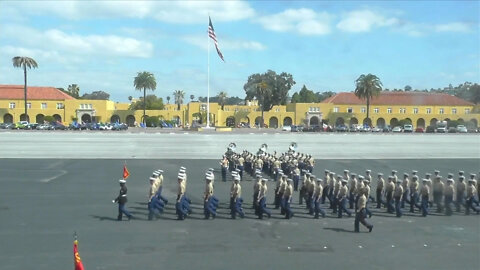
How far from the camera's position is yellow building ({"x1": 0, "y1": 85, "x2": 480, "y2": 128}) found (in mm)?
79750

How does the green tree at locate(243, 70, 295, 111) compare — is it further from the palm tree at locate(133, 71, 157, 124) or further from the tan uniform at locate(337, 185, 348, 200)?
the tan uniform at locate(337, 185, 348, 200)

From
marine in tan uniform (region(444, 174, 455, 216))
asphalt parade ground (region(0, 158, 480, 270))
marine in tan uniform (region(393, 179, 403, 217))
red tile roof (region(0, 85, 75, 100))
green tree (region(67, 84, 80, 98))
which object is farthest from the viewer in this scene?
green tree (region(67, 84, 80, 98))

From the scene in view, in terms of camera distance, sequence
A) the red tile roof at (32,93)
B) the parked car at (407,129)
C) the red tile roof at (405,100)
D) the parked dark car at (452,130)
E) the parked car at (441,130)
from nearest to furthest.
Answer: the parked car at (441,130) → the parked car at (407,129) → the parked dark car at (452,130) → the red tile roof at (32,93) → the red tile roof at (405,100)

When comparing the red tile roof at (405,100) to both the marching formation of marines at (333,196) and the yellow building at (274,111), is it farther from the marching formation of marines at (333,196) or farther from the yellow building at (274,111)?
the marching formation of marines at (333,196)

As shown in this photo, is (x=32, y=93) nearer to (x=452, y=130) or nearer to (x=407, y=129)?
(x=407, y=129)

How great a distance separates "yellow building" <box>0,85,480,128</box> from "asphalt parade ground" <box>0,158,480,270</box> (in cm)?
6505

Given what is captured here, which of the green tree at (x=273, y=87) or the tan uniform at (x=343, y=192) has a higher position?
the green tree at (x=273, y=87)

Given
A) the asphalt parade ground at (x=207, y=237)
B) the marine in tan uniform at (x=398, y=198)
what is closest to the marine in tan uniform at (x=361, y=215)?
the asphalt parade ground at (x=207, y=237)

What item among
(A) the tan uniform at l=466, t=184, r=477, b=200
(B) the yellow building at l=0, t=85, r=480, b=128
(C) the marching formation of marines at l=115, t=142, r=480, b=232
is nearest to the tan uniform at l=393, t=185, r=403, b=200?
(C) the marching formation of marines at l=115, t=142, r=480, b=232

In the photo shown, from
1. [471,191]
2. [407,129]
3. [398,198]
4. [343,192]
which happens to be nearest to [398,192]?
[398,198]

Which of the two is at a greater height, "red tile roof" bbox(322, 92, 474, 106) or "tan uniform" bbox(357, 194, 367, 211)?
"red tile roof" bbox(322, 92, 474, 106)

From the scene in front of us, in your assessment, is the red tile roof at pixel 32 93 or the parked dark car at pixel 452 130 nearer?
the parked dark car at pixel 452 130

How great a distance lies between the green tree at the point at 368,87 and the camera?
8131 centimetres

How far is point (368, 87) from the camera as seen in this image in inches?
3201
